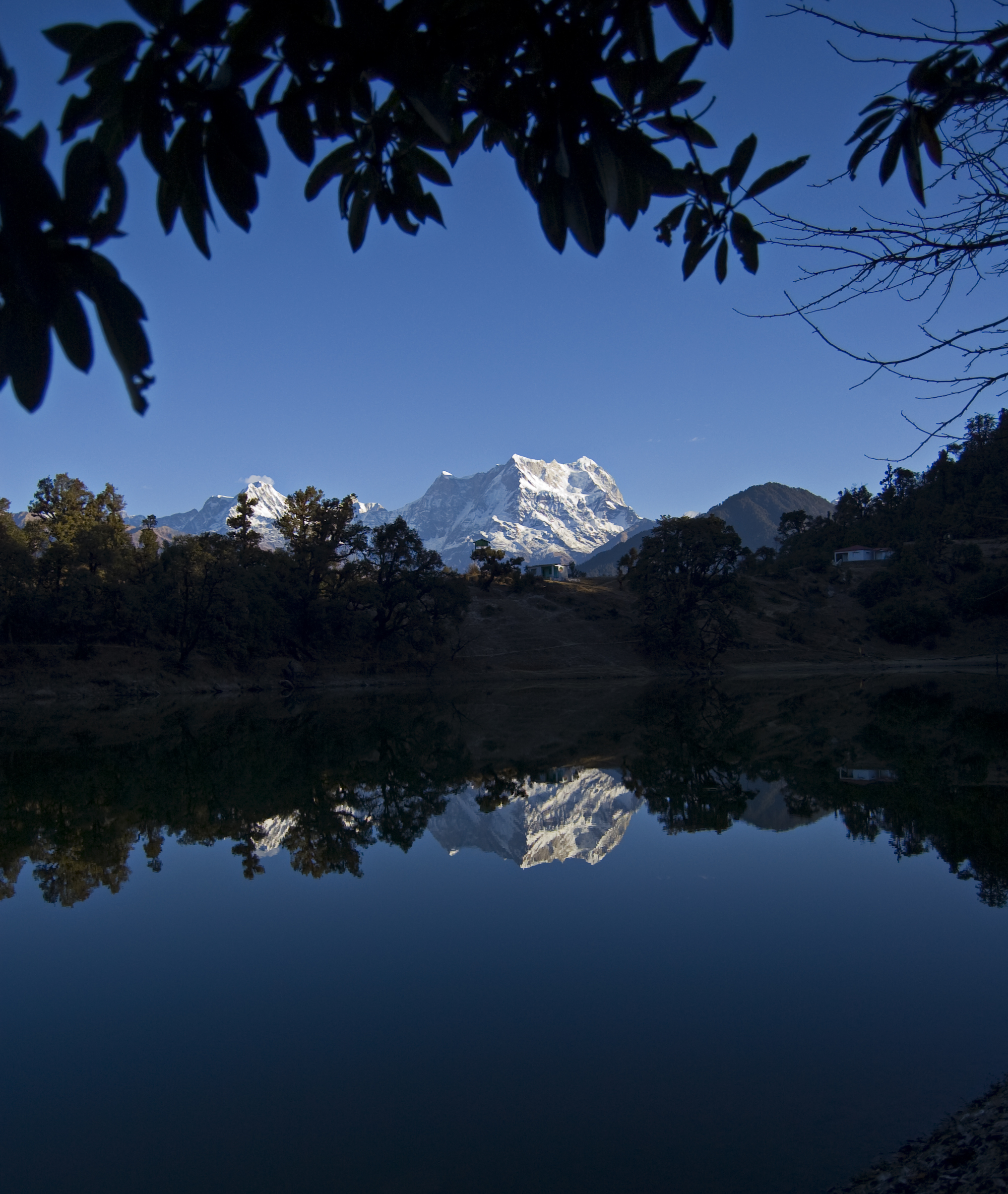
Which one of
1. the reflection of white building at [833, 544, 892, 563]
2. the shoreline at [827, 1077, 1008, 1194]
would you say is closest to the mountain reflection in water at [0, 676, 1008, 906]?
the shoreline at [827, 1077, 1008, 1194]

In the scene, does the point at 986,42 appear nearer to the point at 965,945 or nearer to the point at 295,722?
the point at 965,945

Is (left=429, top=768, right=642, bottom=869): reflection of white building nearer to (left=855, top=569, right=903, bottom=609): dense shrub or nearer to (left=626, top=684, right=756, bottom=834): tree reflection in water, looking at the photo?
(left=626, top=684, right=756, bottom=834): tree reflection in water

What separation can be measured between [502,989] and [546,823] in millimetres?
6243

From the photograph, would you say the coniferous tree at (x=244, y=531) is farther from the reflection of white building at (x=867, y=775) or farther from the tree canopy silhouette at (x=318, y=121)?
the tree canopy silhouette at (x=318, y=121)

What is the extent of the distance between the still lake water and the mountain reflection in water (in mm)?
130

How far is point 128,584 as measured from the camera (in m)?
45.0

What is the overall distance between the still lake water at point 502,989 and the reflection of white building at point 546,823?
80mm

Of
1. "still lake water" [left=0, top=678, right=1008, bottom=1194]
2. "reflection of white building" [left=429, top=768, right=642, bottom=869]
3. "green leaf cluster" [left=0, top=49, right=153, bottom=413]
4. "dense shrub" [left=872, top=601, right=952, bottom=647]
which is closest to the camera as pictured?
"green leaf cluster" [left=0, top=49, right=153, bottom=413]

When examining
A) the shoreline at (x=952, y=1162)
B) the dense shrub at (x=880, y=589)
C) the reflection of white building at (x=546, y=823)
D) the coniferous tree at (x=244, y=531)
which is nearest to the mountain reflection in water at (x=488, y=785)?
the reflection of white building at (x=546, y=823)

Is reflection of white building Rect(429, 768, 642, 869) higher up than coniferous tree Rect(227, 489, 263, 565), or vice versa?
coniferous tree Rect(227, 489, 263, 565)

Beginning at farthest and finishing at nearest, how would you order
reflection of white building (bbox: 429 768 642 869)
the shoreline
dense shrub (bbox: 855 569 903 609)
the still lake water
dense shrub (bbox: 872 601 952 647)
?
1. dense shrub (bbox: 855 569 903 609)
2. dense shrub (bbox: 872 601 952 647)
3. reflection of white building (bbox: 429 768 642 869)
4. the still lake water
5. the shoreline

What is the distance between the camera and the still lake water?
449 cm

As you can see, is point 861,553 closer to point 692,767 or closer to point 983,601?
point 983,601

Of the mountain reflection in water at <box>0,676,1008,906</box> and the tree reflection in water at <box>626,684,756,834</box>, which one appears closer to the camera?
the mountain reflection in water at <box>0,676,1008,906</box>
